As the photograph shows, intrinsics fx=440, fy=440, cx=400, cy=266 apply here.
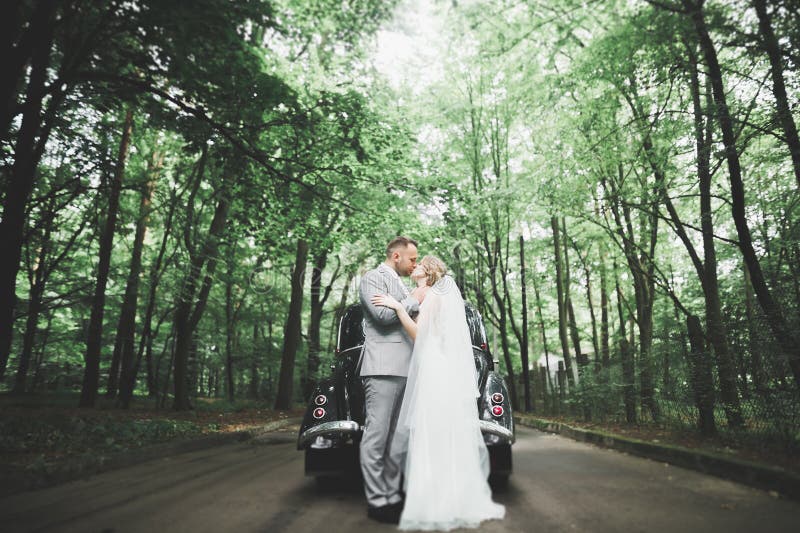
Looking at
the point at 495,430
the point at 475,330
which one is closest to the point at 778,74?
the point at 475,330

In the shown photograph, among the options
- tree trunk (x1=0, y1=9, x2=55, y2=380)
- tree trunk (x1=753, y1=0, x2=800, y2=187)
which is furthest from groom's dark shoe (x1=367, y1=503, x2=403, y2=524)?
tree trunk (x1=753, y1=0, x2=800, y2=187)

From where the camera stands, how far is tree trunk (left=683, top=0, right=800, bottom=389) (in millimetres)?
4617

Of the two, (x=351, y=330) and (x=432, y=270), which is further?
(x=351, y=330)

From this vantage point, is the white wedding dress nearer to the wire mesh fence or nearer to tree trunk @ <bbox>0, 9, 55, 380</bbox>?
the wire mesh fence

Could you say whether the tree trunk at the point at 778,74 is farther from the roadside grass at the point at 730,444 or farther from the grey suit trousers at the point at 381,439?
the grey suit trousers at the point at 381,439

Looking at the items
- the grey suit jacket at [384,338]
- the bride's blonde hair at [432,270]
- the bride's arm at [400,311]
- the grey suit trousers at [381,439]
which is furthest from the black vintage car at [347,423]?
the bride's blonde hair at [432,270]

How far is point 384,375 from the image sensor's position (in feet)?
12.0

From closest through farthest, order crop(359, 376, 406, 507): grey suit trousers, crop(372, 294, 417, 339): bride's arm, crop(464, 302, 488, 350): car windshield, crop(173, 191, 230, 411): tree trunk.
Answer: crop(359, 376, 406, 507): grey suit trousers → crop(372, 294, 417, 339): bride's arm → crop(464, 302, 488, 350): car windshield → crop(173, 191, 230, 411): tree trunk

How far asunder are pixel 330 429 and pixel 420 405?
100 centimetres

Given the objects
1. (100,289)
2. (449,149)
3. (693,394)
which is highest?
(449,149)

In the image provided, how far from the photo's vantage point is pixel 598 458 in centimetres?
622

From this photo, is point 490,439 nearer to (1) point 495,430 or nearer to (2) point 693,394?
(1) point 495,430

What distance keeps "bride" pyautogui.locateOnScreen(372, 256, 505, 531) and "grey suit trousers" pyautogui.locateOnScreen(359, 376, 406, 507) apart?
9 centimetres

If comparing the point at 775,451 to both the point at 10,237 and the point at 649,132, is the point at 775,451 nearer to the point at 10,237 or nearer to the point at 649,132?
the point at 649,132
